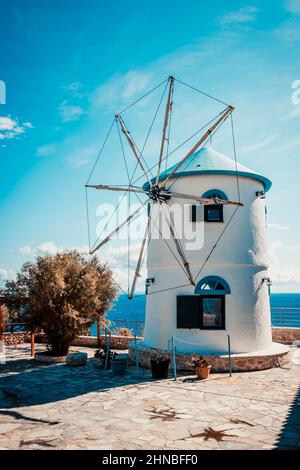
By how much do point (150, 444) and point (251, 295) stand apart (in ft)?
27.0

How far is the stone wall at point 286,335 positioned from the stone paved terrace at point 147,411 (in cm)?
501

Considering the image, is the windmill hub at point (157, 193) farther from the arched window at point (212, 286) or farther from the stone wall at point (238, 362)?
the stone wall at point (238, 362)

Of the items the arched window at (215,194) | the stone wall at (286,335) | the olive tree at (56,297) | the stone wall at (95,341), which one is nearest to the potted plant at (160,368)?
the olive tree at (56,297)

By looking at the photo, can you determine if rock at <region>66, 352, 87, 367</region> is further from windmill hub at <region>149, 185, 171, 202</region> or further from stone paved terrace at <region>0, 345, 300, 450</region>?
windmill hub at <region>149, 185, 171, 202</region>

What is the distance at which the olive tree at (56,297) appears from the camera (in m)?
14.4

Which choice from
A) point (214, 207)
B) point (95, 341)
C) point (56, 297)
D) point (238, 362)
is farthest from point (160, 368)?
point (95, 341)

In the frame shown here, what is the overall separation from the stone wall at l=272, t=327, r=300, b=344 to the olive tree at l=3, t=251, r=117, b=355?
863 cm

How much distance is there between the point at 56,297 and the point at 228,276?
681cm

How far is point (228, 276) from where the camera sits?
522 inches

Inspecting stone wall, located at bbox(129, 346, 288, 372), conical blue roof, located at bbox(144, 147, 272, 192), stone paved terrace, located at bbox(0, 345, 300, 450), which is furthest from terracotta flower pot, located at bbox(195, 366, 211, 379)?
conical blue roof, located at bbox(144, 147, 272, 192)

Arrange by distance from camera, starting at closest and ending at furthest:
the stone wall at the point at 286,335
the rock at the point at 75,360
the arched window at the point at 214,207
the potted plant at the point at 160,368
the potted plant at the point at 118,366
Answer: the potted plant at the point at 160,368
the potted plant at the point at 118,366
the rock at the point at 75,360
the arched window at the point at 214,207
the stone wall at the point at 286,335

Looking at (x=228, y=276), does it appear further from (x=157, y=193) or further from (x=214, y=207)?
(x=157, y=193)
